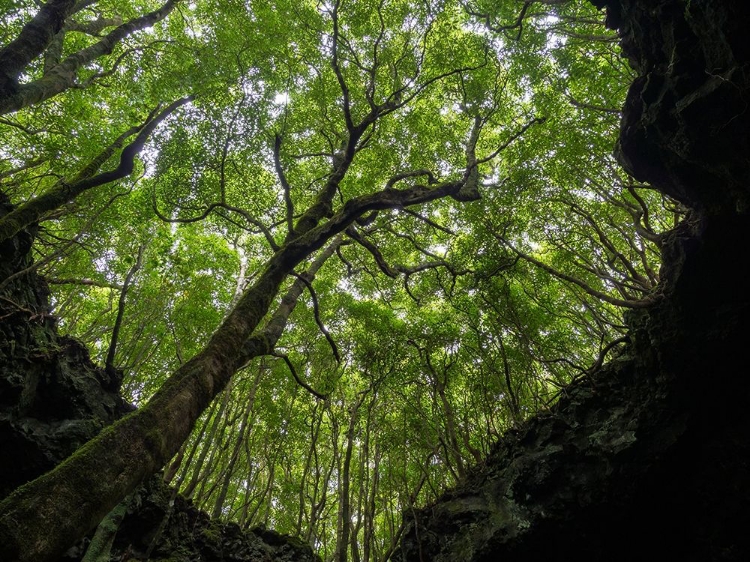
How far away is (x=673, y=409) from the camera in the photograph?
487cm

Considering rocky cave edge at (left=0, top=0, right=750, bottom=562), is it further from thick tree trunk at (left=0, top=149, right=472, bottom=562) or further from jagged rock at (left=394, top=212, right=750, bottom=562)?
thick tree trunk at (left=0, top=149, right=472, bottom=562)

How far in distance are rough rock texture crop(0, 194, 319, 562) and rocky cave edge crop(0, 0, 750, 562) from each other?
0.08 feet

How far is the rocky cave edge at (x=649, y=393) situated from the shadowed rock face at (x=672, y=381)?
2 cm

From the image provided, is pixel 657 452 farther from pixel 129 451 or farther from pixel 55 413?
pixel 55 413

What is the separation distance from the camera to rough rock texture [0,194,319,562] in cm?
504

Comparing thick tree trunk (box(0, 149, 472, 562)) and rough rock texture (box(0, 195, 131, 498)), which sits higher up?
rough rock texture (box(0, 195, 131, 498))

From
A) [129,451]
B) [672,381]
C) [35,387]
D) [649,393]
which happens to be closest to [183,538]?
[35,387]

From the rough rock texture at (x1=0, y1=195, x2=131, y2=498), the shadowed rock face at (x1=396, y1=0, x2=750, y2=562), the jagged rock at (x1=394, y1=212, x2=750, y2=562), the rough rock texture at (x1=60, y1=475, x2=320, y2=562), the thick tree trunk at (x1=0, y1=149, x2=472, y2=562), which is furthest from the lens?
the rough rock texture at (x1=60, y1=475, x2=320, y2=562)

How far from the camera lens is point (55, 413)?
5.77 metres

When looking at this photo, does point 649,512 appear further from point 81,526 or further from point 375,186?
point 375,186

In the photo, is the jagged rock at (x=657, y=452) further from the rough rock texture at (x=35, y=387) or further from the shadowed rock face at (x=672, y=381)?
the rough rock texture at (x=35, y=387)

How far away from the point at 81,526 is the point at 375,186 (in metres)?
9.78

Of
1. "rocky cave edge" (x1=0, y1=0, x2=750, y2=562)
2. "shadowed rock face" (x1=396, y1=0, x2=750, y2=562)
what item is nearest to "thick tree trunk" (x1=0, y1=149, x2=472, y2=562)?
"rocky cave edge" (x1=0, y1=0, x2=750, y2=562)

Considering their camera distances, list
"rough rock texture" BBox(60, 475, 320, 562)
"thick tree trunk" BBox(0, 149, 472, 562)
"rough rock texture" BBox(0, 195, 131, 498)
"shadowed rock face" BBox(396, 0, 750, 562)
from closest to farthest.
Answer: "thick tree trunk" BBox(0, 149, 472, 562) → "shadowed rock face" BBox(396, 0, 750, 562) → "rough rock texture" BBox(0, 195, 131, 498) → "rough rock texture" BBox(60, 475, 320, 562)
